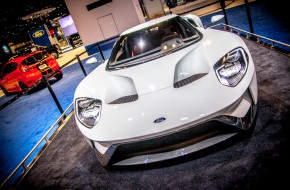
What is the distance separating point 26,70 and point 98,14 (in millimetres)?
7823

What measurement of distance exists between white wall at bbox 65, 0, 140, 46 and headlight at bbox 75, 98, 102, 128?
44.7 ft

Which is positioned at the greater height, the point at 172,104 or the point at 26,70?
the point at 26,70

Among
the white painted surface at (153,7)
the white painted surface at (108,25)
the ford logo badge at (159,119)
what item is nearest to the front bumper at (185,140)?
the ford logo badge at (159,119)

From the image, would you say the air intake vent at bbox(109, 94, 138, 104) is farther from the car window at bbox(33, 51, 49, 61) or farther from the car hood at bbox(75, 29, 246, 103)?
the car window at bbox(33, 51, 49, 61)

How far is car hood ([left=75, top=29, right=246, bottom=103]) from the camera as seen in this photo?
80.4 inches

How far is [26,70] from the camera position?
888 cm

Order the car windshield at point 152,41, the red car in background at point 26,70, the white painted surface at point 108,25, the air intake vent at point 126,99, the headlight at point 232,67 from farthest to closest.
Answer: the white painted surface at point 108,25
the red car in background at point 26,70
the car windshield at point 152,41
the air intake vent at point 126,99
the headlight at point 232,67

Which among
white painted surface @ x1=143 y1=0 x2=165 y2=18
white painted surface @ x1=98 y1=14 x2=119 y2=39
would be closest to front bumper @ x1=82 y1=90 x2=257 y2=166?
white painted surface @ x1=98 y1=14 x2=119 y2=39

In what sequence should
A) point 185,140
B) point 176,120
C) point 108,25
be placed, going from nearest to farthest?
1. point 176,120
2. point 185,140
3. point 108,25

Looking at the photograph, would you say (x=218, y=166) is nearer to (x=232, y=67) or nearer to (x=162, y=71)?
(x=232, y=67)

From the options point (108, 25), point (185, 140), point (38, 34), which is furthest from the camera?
point (38, 34)

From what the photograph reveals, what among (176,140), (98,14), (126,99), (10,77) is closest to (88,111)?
(126,99)

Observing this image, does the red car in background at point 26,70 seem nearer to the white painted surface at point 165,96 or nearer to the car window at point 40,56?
the car window at point 40,56

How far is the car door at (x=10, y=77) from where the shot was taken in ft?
30.1
